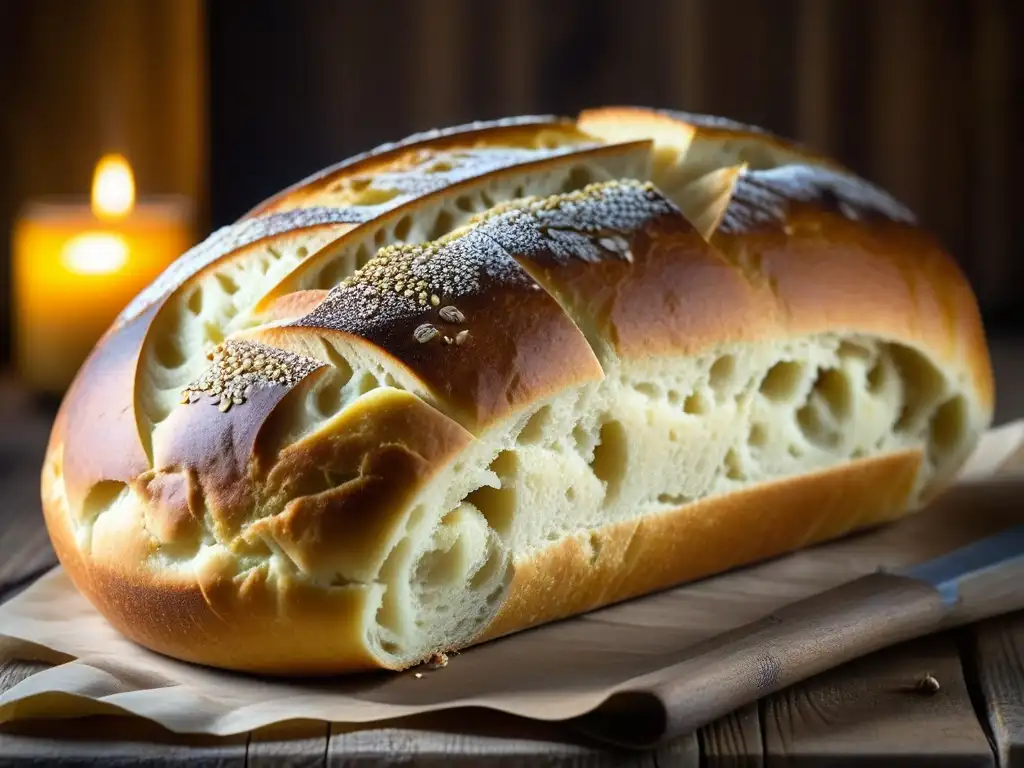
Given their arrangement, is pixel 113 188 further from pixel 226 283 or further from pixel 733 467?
pixel 733 467

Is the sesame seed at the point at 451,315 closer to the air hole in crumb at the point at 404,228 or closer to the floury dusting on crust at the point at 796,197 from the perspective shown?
the air hole in crumb at the point at 404,228

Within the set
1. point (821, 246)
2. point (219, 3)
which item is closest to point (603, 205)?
point (821, 246)

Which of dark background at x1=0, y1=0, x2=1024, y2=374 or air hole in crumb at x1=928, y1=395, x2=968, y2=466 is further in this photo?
dark background at x1=0, y1=0, x2=1024, y2=374

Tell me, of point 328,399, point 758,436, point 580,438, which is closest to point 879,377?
point 758,436

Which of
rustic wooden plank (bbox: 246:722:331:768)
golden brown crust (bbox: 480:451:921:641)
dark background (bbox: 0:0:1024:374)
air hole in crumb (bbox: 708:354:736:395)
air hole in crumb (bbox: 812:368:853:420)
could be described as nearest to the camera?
rustic wooden plank (bbox: 246:722:331:768)

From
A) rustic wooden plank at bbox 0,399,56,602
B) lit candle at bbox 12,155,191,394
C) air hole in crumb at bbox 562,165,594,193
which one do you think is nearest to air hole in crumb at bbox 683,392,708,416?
air hole in crumb at bbox 562,165,594,193

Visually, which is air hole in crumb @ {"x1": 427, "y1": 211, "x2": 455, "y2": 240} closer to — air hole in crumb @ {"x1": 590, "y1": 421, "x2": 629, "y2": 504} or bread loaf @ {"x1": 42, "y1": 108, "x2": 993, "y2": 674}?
bread loaf @ {"x1": 42, "y1": 108, "x2": 993, "y2": 674}

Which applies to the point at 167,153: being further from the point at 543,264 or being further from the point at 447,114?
the point at 543,264
